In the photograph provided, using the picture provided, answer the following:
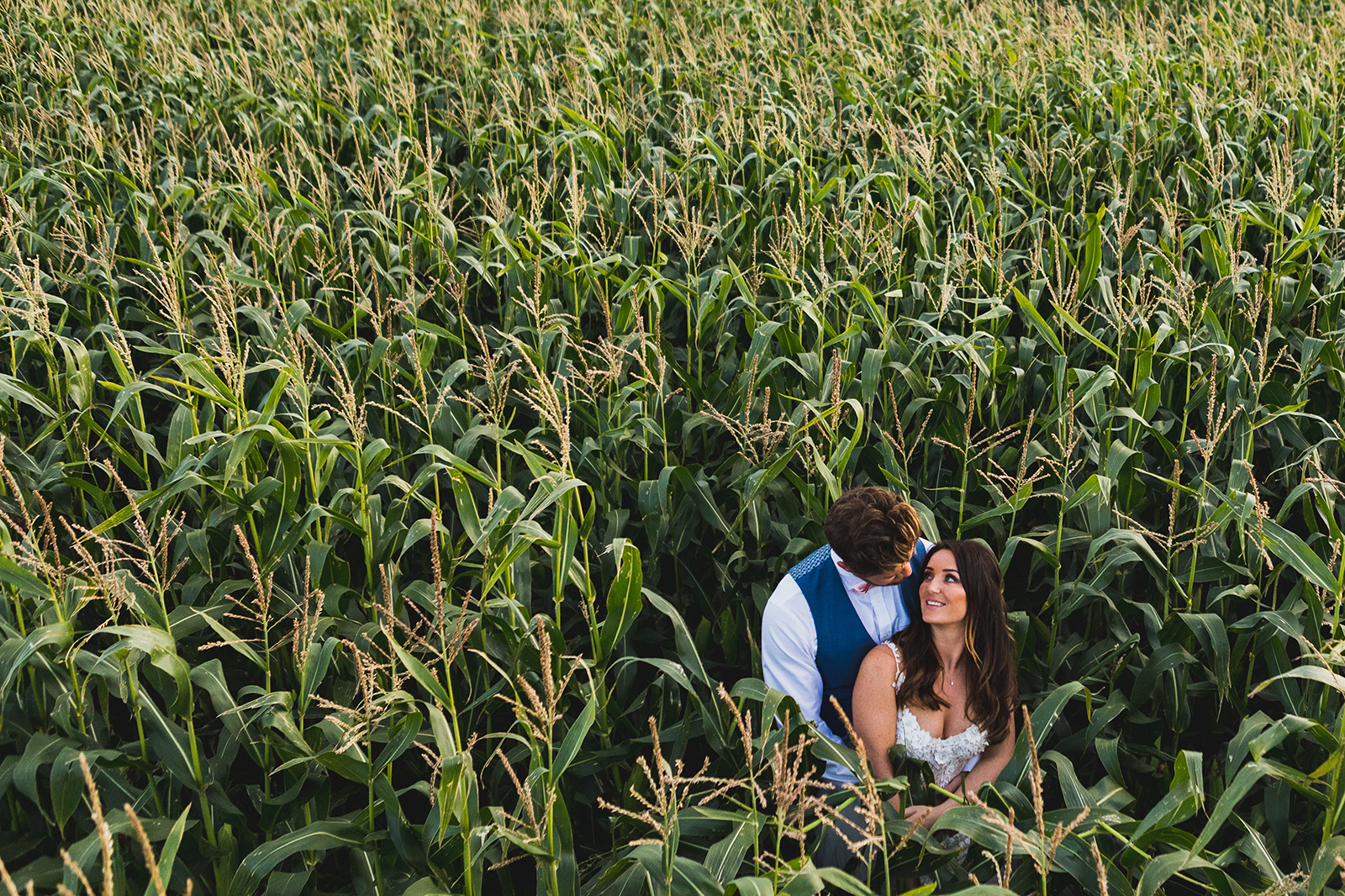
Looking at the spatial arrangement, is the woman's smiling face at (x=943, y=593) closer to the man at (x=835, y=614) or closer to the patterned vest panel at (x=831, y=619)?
the man at (x=835, y=614)

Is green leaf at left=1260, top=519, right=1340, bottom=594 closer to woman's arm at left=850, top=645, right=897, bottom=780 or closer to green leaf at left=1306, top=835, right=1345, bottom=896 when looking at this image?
green leaf at left=1306, top=835, right=1345, bottom=896

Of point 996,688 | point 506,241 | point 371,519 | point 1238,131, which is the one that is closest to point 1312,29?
point 1238,131

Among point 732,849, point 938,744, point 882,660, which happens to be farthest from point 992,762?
point 732,849

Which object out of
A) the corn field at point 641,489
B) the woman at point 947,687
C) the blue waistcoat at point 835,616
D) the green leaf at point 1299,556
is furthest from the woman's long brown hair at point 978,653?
the green leaf at point 1299,556

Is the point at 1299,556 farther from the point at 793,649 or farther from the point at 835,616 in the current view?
the point at 793,649

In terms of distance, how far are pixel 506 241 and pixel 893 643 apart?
2893 mm

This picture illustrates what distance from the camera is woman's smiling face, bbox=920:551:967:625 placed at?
299cm

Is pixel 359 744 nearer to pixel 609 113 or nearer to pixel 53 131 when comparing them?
pixel 609 113

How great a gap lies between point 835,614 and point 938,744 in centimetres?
48

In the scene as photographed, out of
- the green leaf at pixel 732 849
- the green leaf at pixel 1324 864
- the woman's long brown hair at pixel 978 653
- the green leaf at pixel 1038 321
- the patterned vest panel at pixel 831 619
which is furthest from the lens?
the green leaf at pixel 1038 321

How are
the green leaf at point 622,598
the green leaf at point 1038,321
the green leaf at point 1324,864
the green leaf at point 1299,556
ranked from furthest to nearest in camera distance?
1. the green leaf at point 1038,321
2. the green leaf at point 622,598
3. the green leaf at point 1299,556
4. the green leaf at point 1324,864

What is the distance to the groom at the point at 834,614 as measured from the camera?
3008 millimetres

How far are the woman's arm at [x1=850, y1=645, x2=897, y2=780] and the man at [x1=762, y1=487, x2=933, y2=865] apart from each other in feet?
0.27

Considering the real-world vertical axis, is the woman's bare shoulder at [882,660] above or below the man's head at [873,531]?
below
